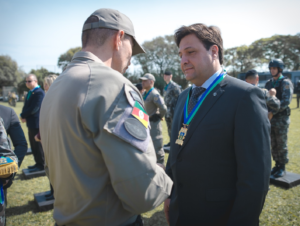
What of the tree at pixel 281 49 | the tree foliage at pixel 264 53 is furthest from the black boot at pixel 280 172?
the tree at pixel 281 49

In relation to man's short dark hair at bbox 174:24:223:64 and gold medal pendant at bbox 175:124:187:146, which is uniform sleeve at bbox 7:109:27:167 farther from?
man's short dark hair at bbox 174:24:223:64

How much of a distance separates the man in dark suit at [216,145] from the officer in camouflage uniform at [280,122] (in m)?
3.43

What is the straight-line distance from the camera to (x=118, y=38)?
1.40m

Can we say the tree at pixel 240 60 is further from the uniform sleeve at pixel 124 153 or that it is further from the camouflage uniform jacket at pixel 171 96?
the uniform sleeve at pixel 124 153

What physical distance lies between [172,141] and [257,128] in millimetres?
822

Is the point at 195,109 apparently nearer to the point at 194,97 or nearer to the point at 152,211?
the point at 194,97

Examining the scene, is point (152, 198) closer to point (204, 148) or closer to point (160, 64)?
point (204, 148)

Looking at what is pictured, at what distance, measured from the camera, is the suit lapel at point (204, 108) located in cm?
181

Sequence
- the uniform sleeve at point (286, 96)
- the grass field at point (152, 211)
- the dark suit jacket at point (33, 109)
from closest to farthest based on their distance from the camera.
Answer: the grass field at point (152, 211)
the uniform sleeve at point (286, 96)
the dark suit jacket at point (33, 109)

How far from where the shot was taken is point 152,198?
45.3 inches

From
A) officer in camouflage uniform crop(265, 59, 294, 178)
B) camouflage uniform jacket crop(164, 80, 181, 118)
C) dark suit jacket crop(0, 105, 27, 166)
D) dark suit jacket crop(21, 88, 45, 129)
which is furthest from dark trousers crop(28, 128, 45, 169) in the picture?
officer in camouflage uniform crop(265, 59, 294, 178)

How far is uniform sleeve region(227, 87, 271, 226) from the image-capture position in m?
1.59

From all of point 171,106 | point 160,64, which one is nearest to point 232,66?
point 160,64

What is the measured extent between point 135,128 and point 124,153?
143 mm
